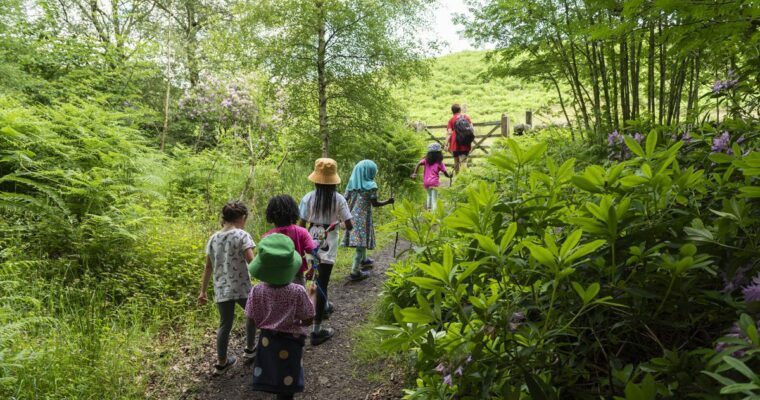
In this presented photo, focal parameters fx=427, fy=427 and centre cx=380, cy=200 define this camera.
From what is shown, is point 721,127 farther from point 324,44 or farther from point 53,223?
point 324,44

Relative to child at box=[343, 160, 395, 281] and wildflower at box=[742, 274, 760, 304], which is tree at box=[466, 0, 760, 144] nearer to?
wildflower at box=[742, 274, 760, 304]

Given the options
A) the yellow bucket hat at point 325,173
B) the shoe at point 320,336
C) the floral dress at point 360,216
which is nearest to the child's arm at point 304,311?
the shoe at point 320,336

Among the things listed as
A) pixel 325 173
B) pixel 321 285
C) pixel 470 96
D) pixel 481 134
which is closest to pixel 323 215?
pixel 325 173

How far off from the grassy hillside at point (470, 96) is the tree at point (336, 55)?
38.1 ft

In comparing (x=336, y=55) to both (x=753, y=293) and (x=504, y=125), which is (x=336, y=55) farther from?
(x=504, y=125)

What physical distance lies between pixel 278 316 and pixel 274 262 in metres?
0.39

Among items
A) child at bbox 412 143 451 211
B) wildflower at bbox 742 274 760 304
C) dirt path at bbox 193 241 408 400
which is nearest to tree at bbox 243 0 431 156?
child at bbox 412 143 451 211

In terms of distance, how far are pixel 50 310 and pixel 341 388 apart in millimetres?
2775

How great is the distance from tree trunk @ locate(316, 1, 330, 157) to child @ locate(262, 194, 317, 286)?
15.3 feet

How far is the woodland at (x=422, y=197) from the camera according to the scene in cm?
108

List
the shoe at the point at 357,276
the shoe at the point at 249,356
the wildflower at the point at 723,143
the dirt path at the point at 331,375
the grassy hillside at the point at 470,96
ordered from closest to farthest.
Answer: the wildflower at the point at 723,143 < the dirt path at the point at 331,375 < the shoe at the point at 249,356 < the shoe at the point at 357,276 < the grassy hillside at the point at 470,96

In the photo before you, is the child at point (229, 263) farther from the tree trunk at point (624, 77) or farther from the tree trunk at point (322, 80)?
the tree trunk at point (322, 80)

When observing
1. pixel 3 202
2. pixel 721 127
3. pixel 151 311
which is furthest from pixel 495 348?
pixel 3 202

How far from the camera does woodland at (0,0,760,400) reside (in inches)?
42.7
